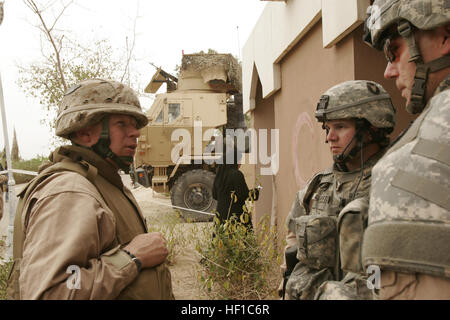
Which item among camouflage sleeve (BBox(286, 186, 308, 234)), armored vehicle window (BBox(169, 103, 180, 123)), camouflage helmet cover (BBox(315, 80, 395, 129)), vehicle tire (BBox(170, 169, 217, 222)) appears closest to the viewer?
camouflage helmet cover (BBox(315, 80, 395, 129))

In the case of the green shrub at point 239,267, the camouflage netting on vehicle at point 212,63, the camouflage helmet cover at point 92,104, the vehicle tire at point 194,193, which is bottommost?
the green shrub at point 239,267

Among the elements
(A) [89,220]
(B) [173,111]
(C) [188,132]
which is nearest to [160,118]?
(B) [173,111]

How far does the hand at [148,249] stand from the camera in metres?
1.44

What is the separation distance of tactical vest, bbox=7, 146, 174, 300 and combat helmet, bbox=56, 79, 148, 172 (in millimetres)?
88

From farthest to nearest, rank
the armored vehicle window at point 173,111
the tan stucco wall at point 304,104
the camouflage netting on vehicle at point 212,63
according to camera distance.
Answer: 1. the camouflage netting on vehicle at point 212,63
2. the armored vehicle window at point 173,111
3. the tan stucco wall at point 304,104

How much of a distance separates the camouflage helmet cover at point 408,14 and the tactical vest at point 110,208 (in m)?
1.20

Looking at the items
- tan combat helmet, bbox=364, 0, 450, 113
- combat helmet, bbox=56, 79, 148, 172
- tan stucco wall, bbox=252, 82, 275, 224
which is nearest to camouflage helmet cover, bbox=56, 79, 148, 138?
combat helmet, bbox=56, 79, 148, 172

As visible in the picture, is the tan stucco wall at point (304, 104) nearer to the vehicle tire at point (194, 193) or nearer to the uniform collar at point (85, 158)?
the uniform collar at point (85, 158)

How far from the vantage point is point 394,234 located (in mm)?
844

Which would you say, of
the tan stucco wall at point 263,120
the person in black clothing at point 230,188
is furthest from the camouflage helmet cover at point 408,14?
the tan stucco wall at point 263,120

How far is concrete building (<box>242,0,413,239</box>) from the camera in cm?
271

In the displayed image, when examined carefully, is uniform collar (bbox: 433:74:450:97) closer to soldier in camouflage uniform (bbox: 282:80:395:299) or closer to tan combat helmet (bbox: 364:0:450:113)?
tan combat helmet (bbox: 364:0:450:113)
